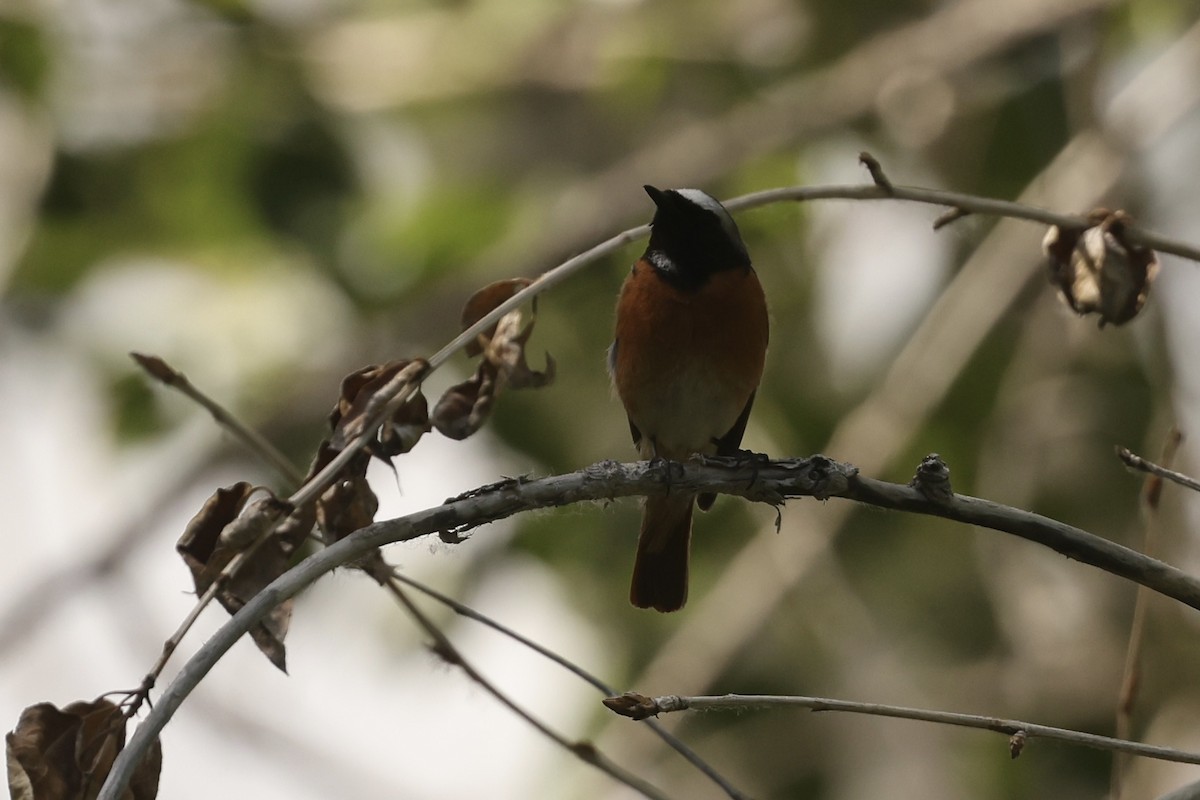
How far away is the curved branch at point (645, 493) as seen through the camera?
6.26ft

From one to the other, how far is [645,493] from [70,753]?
1023mm

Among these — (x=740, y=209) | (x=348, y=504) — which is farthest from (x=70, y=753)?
(x=740, y=209)

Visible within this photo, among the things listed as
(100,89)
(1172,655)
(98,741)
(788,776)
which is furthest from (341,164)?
(98,741)

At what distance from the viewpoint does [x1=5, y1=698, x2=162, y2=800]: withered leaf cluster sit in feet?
7.08

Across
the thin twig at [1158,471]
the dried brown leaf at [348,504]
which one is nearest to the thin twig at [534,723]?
the dried brown leaf at [348,504]

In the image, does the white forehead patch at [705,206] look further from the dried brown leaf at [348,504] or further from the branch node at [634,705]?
the branch node at [634,705]

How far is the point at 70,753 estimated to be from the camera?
2203 millimetres

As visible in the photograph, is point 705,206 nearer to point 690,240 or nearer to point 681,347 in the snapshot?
point 690,240

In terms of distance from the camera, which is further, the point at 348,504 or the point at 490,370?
the point at 490,370

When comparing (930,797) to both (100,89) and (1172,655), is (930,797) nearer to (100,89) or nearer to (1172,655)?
(1172,655)

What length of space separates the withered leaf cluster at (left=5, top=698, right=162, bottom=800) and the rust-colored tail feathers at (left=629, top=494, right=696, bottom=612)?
256 cm

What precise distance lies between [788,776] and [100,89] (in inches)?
185

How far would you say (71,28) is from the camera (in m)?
6.51

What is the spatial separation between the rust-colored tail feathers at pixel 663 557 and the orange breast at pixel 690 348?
A: 316mm
